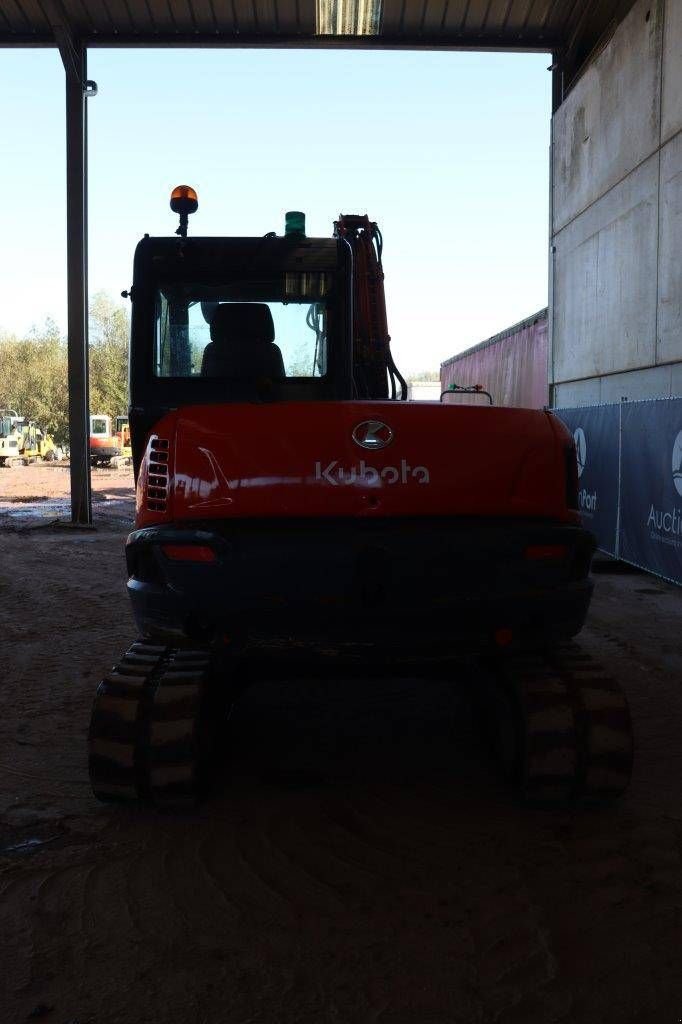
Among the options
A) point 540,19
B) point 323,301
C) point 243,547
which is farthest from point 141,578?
point 540,19

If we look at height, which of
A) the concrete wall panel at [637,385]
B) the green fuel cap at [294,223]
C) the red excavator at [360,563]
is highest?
the green fuel cap at [294,223]

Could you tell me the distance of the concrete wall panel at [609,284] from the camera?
11.8 meters

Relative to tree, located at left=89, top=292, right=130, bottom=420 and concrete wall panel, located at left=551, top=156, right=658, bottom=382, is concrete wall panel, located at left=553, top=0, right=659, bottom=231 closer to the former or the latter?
concrete wall panel, located at left=551, top=156, right=658, bottom=382

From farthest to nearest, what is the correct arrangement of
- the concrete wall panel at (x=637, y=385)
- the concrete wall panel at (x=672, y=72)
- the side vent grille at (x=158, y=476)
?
the concrete wall panel at (x=637, y=385)
the concrete wall panel at (x=672, y=72)
the side vent grille at (x=158, y=476)

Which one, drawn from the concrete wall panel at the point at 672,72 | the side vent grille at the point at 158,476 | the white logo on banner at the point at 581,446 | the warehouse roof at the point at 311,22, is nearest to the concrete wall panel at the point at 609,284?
the concrete wall panel at the point at 672,72

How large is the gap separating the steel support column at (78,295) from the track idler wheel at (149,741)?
41.2 feet

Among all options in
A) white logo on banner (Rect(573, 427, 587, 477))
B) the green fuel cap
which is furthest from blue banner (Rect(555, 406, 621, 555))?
the green fuel cap

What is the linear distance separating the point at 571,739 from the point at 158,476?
84.6 inches

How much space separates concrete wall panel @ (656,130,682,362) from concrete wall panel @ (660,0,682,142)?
0.34ft

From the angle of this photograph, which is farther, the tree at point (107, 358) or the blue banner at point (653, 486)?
the tree at point (107, 358)

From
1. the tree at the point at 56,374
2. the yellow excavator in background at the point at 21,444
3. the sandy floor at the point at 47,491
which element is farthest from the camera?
the tree at the point at 56,374

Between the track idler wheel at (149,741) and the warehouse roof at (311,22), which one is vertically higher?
the warehouse roof at (311,22)

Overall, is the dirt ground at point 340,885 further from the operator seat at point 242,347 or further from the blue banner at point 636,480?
the blue banner at point 636,480

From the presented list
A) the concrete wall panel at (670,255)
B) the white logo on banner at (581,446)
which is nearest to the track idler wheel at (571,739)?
the concrete wall panel at (670,255)
